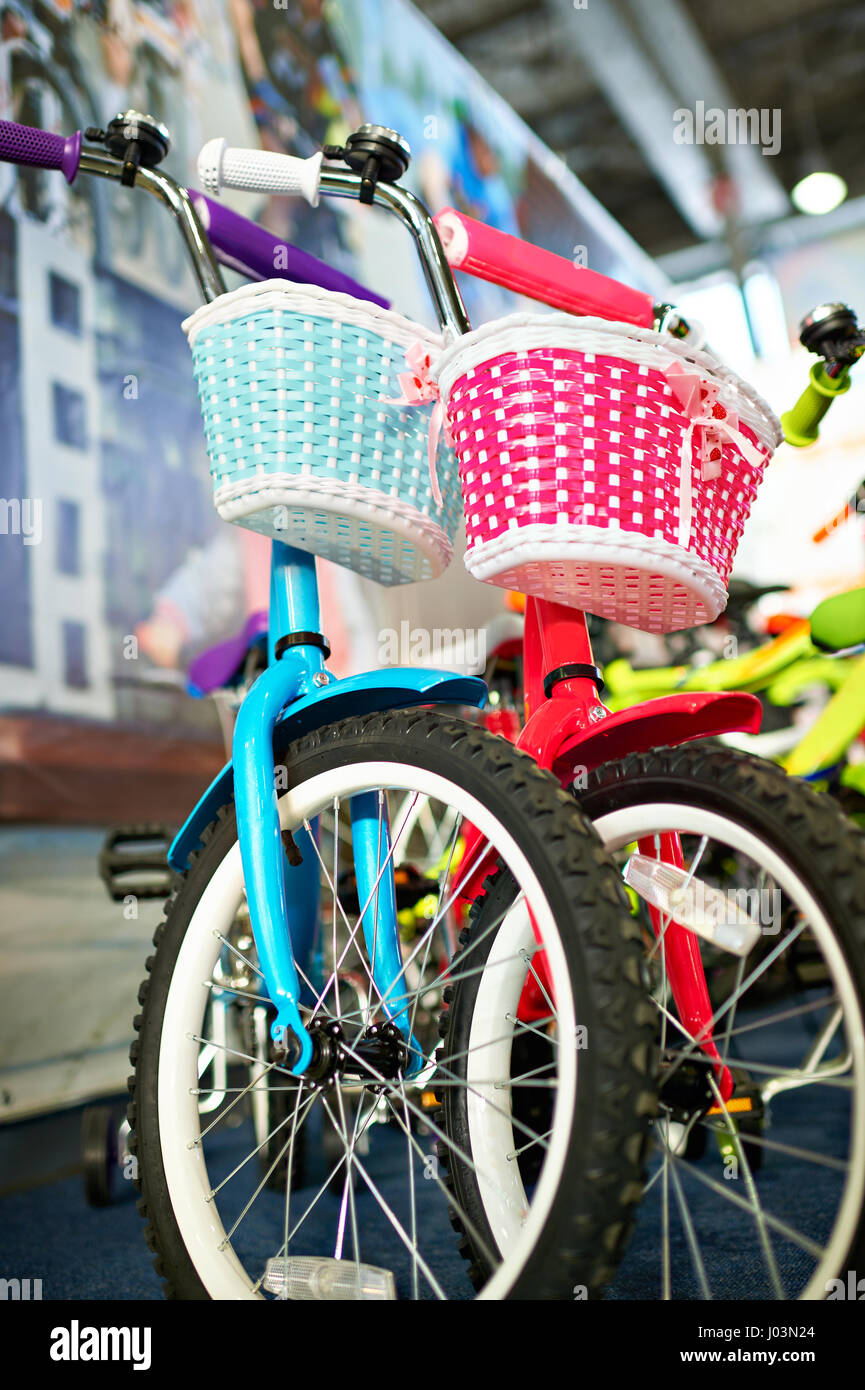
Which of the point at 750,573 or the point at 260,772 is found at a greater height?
the point at 750,573

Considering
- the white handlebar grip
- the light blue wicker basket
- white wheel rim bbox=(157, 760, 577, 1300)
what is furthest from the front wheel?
the white handlebar grip

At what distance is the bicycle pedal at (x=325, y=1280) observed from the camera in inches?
31.6

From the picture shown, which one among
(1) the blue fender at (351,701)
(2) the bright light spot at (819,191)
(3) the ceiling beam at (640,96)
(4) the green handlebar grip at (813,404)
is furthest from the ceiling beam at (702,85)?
(1) the blue fender at (351,701)

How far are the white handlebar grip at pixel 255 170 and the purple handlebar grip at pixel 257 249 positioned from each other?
0.12 m

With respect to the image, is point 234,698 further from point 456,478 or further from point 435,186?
point 435,186

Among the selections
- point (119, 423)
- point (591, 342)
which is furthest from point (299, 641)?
point (119, 423)

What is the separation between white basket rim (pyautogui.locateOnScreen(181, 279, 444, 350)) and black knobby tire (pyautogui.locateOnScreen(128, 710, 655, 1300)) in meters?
0.38

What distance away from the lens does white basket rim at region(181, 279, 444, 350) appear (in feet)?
2.82

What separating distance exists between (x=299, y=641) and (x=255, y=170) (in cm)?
48

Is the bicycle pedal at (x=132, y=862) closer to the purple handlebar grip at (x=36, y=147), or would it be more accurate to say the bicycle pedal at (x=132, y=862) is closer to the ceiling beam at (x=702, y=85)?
the purple handlebar grip at (x=36, y=147)

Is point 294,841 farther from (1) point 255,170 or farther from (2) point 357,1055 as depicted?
(1) point 255,170
